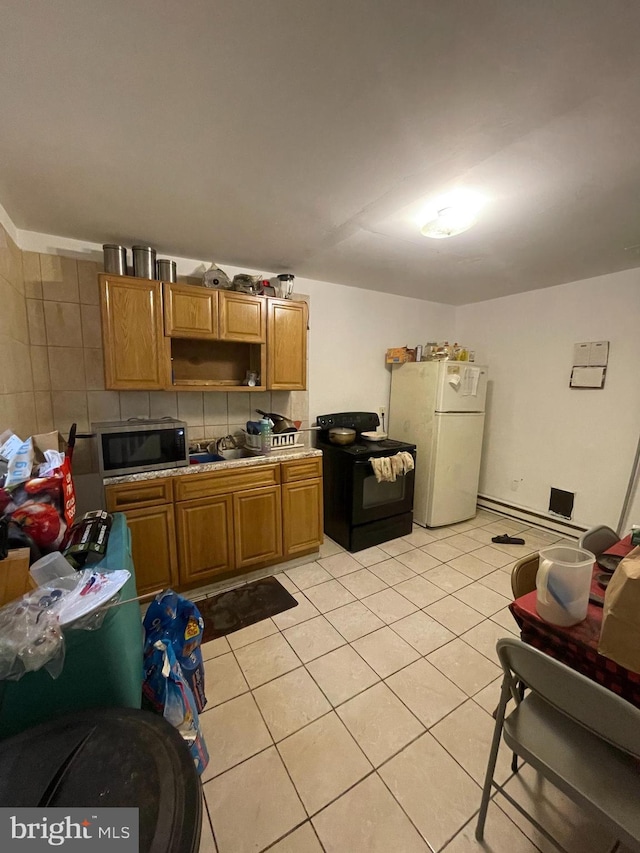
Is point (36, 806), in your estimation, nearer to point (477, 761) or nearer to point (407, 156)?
point (477, 761)

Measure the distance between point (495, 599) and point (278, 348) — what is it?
234 centimetres

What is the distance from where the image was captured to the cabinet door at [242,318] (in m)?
2.36

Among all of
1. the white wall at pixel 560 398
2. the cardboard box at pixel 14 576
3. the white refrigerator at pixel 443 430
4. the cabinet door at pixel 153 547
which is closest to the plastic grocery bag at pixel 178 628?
the cardboard box at pixel 14 576

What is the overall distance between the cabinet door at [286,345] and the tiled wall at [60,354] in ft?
2.58

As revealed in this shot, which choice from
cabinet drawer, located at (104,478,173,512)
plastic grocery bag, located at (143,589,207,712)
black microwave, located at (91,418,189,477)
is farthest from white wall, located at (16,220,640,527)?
plastic grocery bag, located at (143,589,207,712)

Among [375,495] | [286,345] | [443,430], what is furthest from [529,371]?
[286,345]

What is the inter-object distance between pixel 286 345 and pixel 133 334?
1.05 meters

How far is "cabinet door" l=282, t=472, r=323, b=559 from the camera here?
2559 millimetres

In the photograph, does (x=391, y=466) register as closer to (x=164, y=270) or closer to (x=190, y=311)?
(x=190, y=311)

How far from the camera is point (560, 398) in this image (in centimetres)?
314

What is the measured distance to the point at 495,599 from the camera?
226cm

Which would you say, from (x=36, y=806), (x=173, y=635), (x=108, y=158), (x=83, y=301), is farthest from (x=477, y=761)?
(x=83, y=301)

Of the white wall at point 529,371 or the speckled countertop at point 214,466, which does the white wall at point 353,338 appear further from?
the speckled countertop at point 214,466

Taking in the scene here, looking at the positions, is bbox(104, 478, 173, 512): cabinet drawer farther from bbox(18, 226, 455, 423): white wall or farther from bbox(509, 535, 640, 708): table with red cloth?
bbox(509, 535, 640, 708): table with red cloth
